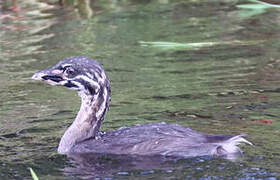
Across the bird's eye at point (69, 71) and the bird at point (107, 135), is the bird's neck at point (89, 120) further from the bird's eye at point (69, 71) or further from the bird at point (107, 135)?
the bird's eye at point (69, 71)

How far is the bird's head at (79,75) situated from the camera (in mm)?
8234

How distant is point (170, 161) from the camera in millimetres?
7598

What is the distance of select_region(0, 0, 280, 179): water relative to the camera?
7523 mm

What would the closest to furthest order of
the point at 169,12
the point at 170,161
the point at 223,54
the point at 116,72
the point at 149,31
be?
the point at 170,161 < the point at 116,72 < the point at 223,54 < the point at 149,31 < the point at 169,12

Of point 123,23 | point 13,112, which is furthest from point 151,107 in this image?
point 123,23

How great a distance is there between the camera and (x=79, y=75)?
27.1 feet

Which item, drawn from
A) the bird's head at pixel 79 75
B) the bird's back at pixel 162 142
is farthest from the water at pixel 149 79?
the bird's head at pixel 79 75

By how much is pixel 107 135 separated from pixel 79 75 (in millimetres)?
772

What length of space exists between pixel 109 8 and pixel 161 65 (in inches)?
232

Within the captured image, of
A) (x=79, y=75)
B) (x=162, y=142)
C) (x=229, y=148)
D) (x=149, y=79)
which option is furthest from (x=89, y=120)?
(x=149, y=79)

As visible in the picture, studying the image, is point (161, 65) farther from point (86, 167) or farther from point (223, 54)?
point (86, 167)

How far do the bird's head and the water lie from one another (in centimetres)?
81

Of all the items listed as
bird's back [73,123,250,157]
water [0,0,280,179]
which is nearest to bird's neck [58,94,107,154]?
bird's back [73,123,250,157]

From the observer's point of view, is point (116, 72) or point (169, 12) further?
point (169, 12)
